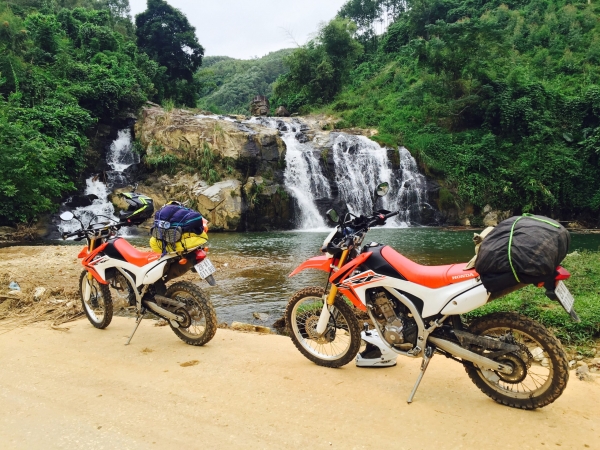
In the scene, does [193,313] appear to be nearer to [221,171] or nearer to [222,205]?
[222,205]

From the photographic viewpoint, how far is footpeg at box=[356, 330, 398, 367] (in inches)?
130

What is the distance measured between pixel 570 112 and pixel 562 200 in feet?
18.3

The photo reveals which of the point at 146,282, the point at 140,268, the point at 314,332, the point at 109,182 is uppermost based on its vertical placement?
the point at 109,182

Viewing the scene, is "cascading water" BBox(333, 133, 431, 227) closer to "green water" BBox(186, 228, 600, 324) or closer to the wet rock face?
"green water" BBox(186, 228, 600, 324)

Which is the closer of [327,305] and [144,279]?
[327,305]

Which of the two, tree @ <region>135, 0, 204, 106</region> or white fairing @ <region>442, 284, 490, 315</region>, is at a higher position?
tree @ <region>135, 0, 204, 106</region>

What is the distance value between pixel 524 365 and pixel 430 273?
793 millimetres

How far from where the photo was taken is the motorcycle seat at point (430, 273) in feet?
8.77

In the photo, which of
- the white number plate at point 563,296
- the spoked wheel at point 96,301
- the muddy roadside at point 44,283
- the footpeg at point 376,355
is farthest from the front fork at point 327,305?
the muddy roadside at point 44,283

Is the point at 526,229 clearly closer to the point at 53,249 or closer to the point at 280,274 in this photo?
the point at 280,274

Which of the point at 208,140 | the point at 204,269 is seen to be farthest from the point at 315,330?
the point at 208,140

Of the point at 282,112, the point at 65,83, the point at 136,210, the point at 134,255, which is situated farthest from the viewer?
the point at 282,112

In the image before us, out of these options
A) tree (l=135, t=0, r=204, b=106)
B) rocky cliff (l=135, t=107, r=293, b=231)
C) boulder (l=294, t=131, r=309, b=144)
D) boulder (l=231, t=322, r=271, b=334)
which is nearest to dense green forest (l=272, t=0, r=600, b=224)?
boulder (l=294, t=131, r=309, b=144)

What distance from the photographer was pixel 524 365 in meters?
2.54
